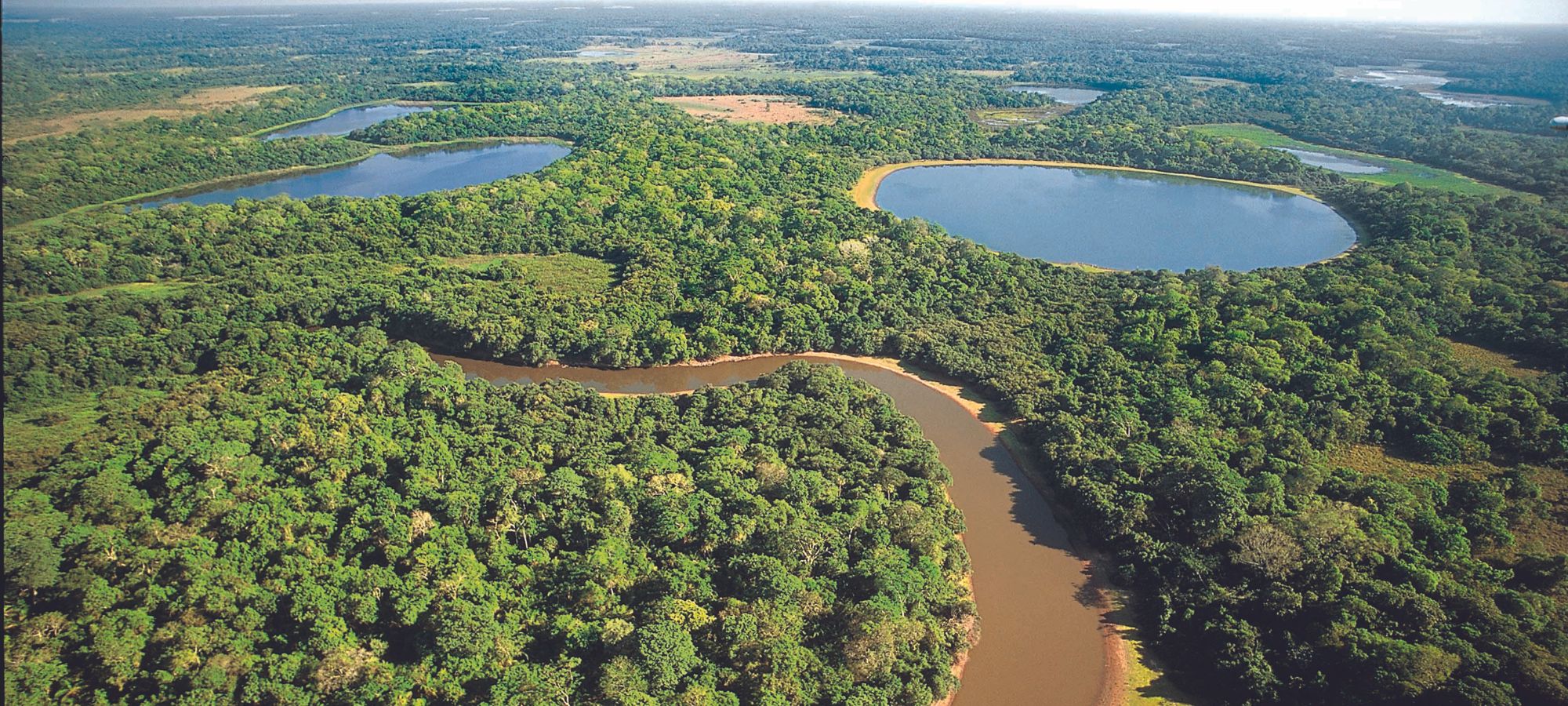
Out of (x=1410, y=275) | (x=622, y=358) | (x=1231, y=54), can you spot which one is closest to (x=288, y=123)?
(x=622, y=358)

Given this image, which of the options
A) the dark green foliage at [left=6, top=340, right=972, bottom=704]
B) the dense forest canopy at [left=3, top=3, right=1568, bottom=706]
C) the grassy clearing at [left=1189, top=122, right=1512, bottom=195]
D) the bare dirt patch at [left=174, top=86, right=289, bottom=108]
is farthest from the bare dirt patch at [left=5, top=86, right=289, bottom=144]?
the grassy clearing at [left=1189, top=122, right=1512, bottom=195]

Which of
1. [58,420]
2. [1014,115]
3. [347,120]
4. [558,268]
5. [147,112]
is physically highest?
[1014,115]

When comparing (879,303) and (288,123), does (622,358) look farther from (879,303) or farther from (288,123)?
(288,123)

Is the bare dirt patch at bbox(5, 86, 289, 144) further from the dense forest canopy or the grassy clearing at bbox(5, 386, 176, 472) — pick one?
the grassy clearing at bbox(5, 386, 176, 472)

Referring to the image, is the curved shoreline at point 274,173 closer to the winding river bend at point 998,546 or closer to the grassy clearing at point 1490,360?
the winding river bend at point 998,546

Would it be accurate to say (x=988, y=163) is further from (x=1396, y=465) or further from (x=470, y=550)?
(x=470, y=550)

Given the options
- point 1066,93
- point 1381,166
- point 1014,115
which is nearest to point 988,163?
point 1014,115
